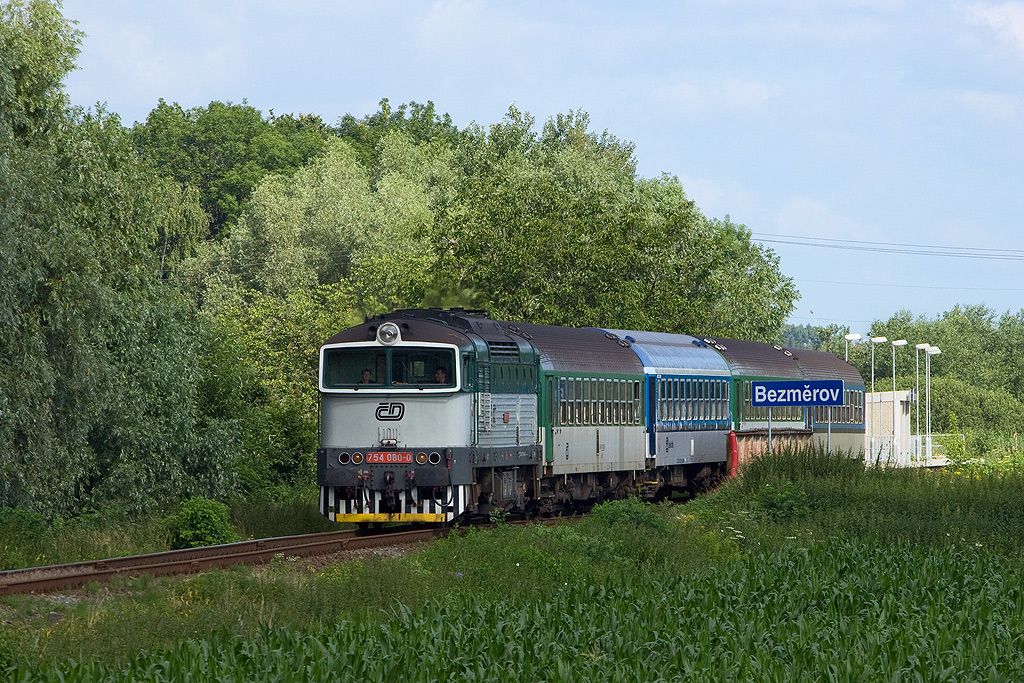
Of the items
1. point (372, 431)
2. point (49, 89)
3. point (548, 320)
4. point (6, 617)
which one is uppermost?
point (49, 89)

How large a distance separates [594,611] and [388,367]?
1111cm

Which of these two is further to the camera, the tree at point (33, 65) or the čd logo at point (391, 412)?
the tree at point (33, 65)

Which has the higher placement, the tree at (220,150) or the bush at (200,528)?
the tree at (220,150)

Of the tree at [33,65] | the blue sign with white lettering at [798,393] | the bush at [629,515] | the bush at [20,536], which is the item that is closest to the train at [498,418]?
the bush at [629,515]

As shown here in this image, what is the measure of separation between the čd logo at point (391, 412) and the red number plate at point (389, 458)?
0.61 meters

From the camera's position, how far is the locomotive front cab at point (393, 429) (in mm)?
26703

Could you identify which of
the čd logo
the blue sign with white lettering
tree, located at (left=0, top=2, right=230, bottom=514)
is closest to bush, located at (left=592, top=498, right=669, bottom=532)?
the čd logo

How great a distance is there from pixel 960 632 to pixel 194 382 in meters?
23.2

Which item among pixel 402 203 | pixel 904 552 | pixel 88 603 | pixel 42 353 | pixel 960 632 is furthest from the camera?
pixel 402 203

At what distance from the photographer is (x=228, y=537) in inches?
1019

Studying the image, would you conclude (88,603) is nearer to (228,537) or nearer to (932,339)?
(228,537)

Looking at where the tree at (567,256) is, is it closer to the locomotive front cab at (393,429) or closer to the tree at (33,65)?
the tree at (33,65)

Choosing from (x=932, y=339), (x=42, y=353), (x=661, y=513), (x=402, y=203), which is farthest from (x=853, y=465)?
(x=932, y=339)

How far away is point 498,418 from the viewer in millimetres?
28328
